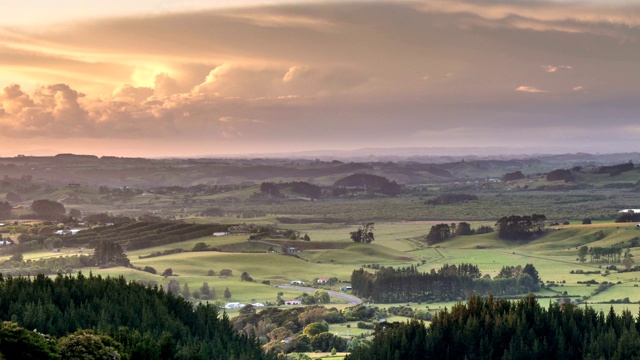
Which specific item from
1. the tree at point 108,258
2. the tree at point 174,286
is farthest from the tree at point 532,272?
the tree at point 108,258

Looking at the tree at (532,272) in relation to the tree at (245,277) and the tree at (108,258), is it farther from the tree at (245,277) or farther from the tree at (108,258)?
the tree at (108,258)

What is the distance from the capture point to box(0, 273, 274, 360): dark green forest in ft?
209

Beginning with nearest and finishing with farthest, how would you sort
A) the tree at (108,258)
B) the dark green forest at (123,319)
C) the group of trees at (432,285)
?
the dark green forest at (123,319), the group of trees at (432,285), the tree at (108,258)

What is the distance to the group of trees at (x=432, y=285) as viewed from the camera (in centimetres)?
16225

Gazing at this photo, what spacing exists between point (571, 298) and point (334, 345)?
59210mm

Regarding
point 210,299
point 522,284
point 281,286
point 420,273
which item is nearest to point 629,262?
point 522,284

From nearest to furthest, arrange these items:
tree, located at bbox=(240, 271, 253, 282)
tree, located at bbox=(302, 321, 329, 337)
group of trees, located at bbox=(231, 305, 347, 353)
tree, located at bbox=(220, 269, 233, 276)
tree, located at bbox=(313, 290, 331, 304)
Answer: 1. group of trees, located at bbox=(231, 305, 347, 353)
2. tree, located at bbox=(302, 321, 329, 337)
3. tree, located at bbox=(313, 290, 331, 304)
4. tree, located at bbox=(240, 271, 253, 282)
5. tree, located at bbox=(220, 269, 233, 276)

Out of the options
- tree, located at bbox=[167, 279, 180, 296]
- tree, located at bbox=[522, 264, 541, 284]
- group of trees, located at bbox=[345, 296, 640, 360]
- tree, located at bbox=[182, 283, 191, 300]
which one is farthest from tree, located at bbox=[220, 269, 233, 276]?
group of trees, located at bbox=[345, 296, 640, 360]

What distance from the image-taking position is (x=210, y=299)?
15738cm

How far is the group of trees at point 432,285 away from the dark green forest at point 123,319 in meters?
63.4

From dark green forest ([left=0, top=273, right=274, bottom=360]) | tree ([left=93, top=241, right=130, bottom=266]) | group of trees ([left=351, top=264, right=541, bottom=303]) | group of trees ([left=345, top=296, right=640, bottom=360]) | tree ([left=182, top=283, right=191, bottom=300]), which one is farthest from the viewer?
tree ([left=93, top=241, right=130, bottom=266])

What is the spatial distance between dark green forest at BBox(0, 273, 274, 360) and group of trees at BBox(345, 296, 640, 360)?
1564 centimetres

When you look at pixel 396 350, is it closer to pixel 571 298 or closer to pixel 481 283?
pixel 571 298

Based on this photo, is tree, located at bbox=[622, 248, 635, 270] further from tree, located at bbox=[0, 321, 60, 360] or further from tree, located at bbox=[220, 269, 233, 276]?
tree, located at bbox=[0, 321, 60, 360]
